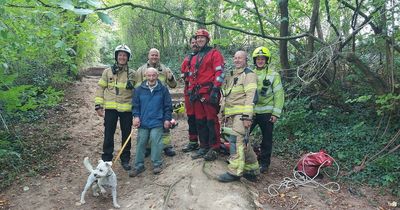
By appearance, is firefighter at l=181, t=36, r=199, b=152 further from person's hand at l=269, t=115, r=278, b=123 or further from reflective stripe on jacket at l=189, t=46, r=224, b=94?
person's hand at l=269, t=115, r=278, b=123

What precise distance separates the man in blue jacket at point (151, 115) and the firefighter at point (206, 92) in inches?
21.2

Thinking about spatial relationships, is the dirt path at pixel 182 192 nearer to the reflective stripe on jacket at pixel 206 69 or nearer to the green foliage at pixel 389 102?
the reflective stripe on jacket at pixel 206 69

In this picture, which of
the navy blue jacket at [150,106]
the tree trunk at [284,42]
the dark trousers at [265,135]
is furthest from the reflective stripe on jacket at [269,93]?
the tree trunk at [284,42]

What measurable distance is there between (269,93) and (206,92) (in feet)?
3.43

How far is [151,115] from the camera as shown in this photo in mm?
5969

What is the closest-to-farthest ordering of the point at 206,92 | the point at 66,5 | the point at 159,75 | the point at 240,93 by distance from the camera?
the point at 66,5
the point at 240,93
the point at 206,92
the point at 159,75

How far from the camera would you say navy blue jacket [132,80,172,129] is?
5.97 m

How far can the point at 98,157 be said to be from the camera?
731 cm

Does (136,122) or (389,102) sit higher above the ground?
(389,102)

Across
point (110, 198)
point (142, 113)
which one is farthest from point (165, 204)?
point (142, 113)

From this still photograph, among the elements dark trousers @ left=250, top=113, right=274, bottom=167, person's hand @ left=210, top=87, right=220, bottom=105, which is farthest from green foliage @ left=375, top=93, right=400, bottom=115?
person's hand @ left=210, top=87, right=220, bottom=105

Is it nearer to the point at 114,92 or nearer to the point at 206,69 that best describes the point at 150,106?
the point at 114,92

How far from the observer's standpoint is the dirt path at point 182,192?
490 centimetres

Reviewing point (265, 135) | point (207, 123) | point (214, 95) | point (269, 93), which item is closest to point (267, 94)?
point (269, 93)
